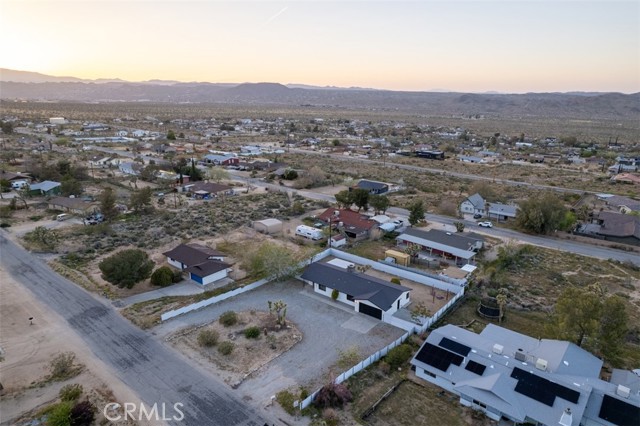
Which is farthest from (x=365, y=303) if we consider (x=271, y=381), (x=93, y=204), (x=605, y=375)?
(x=93, y=204)

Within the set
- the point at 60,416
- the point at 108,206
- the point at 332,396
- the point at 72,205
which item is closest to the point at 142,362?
the point at 60,416

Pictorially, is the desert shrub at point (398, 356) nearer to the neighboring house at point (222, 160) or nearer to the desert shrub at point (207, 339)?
the desert shrub at point (207, 339)

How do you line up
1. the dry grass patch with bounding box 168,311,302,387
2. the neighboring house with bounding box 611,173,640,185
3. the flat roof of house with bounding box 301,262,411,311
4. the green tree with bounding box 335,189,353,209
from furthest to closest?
the neighboring house with bounding box 611,173,640,185, the green tree with bounding box 335,189,353,209, the flat roof of house with bounding box 301,262,411,311, the dry grass patch with bounding box 168,311,302,387

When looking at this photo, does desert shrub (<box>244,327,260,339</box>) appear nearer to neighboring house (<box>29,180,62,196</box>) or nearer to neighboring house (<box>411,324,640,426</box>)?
neighboring house (<box>411,324,640,426</box>)

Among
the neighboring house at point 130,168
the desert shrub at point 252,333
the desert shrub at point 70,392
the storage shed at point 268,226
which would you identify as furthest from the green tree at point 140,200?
the desert shrub at point 70,392

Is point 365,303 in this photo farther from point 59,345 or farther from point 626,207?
point 626,207

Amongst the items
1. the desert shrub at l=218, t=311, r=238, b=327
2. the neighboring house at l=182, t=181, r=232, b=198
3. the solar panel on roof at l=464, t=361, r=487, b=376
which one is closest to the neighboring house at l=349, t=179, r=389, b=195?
the neighboring house at l=182, t=181, r=232, b=198

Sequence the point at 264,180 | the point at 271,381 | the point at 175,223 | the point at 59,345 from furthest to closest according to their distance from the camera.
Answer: the point at 264,180, the point at 175,223, the point at 59,345, the point at 271,381
